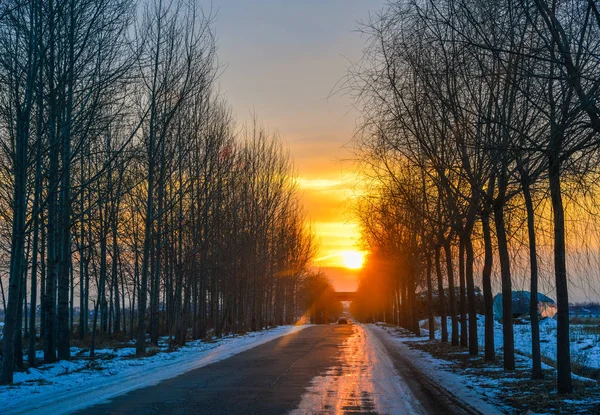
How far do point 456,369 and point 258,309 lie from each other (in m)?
41.3

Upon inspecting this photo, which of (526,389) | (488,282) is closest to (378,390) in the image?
(526,389)

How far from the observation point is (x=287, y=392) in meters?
12.2

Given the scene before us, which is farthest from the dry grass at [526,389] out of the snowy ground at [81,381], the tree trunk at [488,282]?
the snowy ground at [81,381]

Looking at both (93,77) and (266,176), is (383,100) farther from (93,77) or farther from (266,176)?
(266,176)

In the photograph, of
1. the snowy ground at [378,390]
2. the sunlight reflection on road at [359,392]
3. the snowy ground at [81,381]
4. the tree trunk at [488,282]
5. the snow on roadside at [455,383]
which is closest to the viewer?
the sunlight reflection on road at [359,392]

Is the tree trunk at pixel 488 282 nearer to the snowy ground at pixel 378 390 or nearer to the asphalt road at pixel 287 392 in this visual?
the snowy ground at pixel 378 390

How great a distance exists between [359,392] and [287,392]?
1376 millimetres

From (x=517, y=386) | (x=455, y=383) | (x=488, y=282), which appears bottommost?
(x=455, y=383)

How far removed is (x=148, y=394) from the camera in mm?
12023

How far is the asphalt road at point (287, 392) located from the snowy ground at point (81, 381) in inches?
22.1

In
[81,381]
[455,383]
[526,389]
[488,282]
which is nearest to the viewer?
[526,389]

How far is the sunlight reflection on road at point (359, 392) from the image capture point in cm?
999

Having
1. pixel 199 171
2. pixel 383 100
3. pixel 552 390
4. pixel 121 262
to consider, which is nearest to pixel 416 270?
pixel 199 171

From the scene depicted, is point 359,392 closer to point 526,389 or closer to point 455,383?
point 455,383
